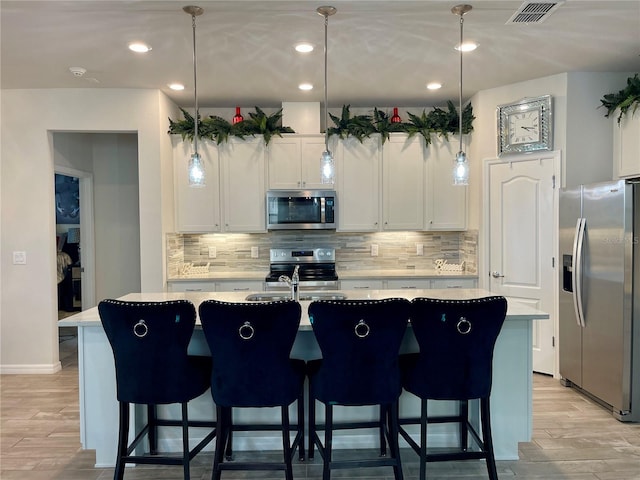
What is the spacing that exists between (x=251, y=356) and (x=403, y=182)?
10.2 feet

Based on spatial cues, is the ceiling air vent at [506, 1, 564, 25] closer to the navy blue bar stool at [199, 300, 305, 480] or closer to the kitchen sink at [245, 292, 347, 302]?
the kitchen sink at [245, 292, 347, 302]

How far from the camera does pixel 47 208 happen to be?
426cm

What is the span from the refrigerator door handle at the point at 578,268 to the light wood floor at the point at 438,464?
0.71 m

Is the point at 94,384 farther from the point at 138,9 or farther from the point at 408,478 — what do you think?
the point at 138,9

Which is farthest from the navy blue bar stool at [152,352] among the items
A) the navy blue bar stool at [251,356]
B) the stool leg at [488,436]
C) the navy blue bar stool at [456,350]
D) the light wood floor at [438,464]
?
the stool leg at [488,436]

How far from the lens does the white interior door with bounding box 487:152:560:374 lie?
13.2 feet

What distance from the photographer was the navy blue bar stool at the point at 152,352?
2.12 m

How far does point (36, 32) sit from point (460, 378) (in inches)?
133

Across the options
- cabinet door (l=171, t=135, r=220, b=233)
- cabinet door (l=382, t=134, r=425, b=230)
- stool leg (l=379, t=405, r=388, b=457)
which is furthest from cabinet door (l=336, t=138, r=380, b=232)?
stool leg (l=379, t=405, r=388, b=457)

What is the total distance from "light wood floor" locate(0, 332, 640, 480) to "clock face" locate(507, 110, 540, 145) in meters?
2.25

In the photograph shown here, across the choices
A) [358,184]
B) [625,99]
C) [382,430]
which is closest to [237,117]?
[358,184]

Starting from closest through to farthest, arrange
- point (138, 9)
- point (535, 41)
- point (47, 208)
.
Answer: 1. point (138, 9)
2. point (535, 41)
3. point (47, 208)

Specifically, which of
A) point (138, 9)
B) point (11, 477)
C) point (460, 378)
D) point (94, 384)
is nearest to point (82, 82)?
point (138, 9)

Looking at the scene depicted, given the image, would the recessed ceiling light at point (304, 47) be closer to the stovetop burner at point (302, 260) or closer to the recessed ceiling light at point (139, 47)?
the recessed ceiling light at point (139, 47)
